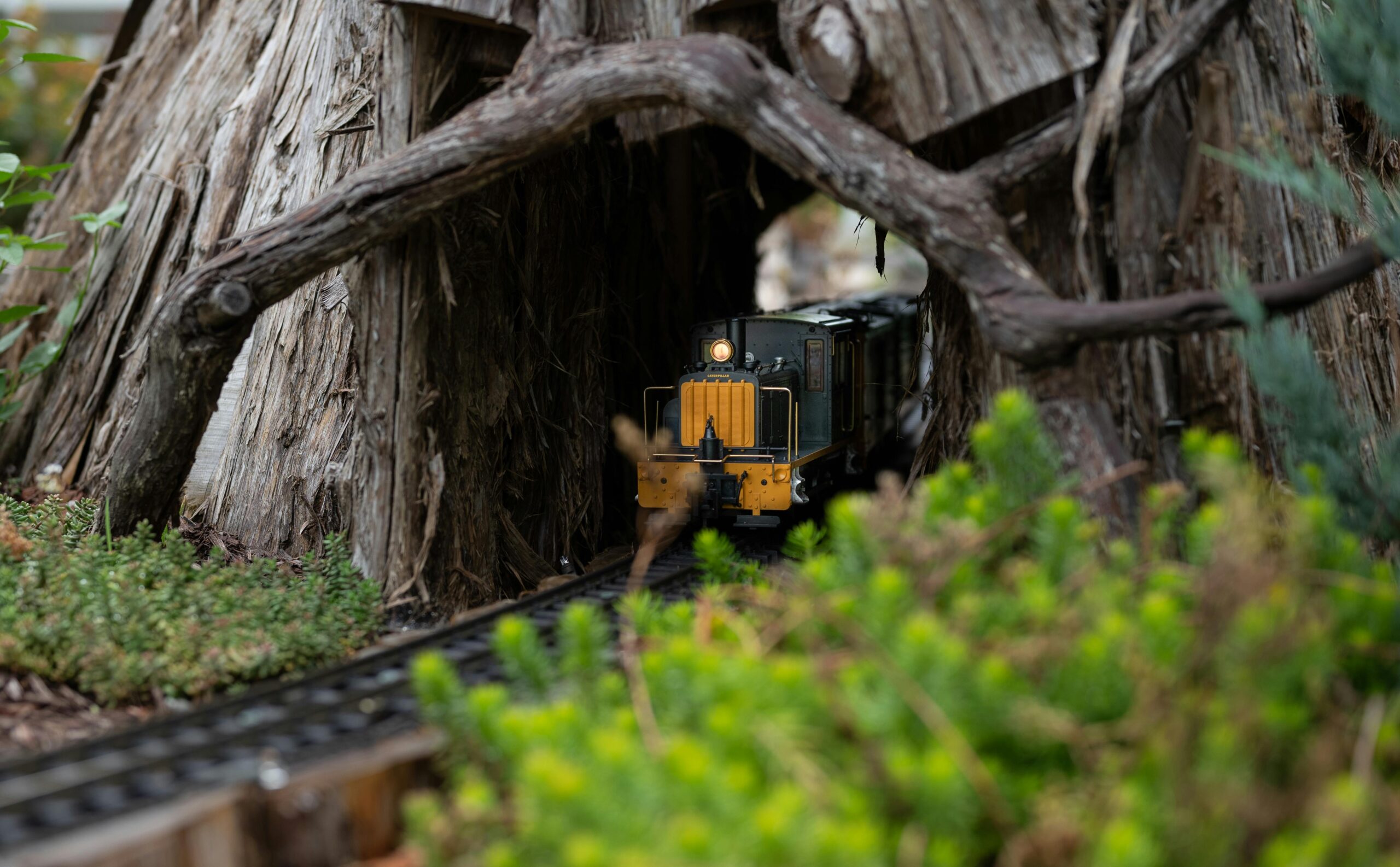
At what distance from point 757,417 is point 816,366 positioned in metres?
1.12

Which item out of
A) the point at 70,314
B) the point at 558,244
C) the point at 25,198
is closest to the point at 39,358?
the point at 70,314

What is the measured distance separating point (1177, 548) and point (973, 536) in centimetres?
160

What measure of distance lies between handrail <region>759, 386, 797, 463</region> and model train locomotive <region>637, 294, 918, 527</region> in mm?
16

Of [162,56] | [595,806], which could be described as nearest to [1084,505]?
[595,806]

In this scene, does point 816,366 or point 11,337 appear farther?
point 816,366

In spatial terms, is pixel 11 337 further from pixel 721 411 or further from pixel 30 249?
pixel 721 411

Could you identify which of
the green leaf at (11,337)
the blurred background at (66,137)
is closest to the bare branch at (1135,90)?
the blurred background at (66,137)

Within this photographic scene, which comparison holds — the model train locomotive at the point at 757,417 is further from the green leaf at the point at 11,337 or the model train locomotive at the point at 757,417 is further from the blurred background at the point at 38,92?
the blurred background at the point at 38,92

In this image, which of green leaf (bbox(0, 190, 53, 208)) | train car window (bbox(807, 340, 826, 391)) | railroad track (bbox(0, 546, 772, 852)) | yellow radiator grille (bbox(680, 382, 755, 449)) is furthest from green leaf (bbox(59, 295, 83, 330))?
train car window (bbox(807, 340, 826, 391))

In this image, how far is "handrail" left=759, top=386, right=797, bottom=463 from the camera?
30.4 ft

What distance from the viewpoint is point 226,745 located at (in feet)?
14.7

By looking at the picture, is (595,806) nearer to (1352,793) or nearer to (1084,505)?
(1352,793)

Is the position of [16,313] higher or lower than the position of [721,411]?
higher

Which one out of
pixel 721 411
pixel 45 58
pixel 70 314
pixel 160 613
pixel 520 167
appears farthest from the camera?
pixel 70 314
